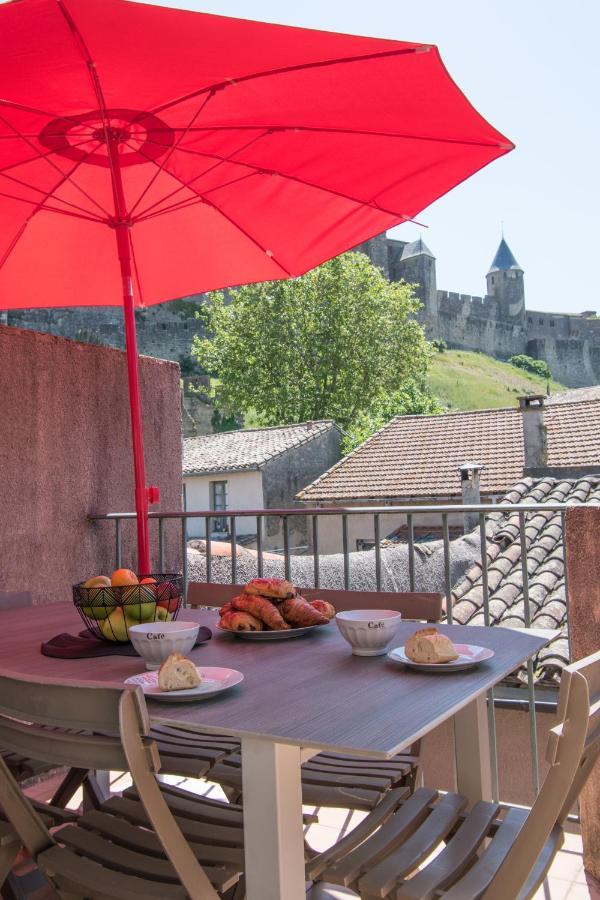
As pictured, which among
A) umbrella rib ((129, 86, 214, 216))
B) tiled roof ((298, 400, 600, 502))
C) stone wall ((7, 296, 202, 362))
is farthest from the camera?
stone wall ((7, 296, 202, 362))

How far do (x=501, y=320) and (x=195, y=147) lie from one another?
6280 centimetres

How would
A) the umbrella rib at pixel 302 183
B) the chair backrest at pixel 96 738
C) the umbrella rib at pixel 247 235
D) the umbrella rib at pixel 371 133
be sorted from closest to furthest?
the chair backrest at pixel 96 738 < the umbrella rib at pixel 371 133 < the umbrella rib at pixel 302 183 < the umbrella rib at pixel 247 235

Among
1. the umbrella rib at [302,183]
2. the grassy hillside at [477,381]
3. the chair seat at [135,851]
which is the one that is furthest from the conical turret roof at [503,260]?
the chair seat at [135,851]

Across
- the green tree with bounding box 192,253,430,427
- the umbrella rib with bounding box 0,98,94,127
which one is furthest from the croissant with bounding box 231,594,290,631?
the green tree with bounding box 192,253,430,427

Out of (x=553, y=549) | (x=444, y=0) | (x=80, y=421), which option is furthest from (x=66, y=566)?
(x=444, y=0)

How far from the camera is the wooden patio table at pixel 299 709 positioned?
1299 mm

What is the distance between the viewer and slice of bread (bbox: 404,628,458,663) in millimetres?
1678

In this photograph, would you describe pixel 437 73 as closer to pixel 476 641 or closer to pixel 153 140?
pixel 153 140

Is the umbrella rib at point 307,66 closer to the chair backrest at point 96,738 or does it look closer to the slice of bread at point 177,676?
the slice of bread at point 177,676

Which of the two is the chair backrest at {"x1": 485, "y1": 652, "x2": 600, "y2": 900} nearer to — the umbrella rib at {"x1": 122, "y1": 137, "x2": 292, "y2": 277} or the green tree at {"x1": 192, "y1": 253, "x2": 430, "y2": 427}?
the umbrella rib at {"x1": 122, "y1": 137, "x2": 292, "y2": 277}

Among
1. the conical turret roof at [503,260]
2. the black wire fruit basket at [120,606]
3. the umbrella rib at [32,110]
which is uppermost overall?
the conical turret roof at [503,260]

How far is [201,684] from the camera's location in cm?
155

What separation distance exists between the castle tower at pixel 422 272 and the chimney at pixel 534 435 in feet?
125

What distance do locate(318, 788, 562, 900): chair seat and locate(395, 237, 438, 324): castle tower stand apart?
54782 millimetres
